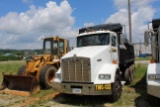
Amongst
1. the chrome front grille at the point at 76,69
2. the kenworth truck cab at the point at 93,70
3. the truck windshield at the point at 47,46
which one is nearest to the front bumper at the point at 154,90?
the kenworth truck cab at the point at 93,70

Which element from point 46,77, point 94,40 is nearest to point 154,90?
point 94,40

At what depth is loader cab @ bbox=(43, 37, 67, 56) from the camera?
591 inches

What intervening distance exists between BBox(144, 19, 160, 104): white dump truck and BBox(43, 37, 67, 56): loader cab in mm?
5804

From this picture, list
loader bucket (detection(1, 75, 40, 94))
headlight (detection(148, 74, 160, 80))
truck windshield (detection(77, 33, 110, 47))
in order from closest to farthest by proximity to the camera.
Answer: headlight (detection(148, 74, 160, 80))
truck windshield (detection(77, 33, 110, 47))
loader bucket (detection(1, 75, 40, 94))

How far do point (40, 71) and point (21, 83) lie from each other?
3.70ft

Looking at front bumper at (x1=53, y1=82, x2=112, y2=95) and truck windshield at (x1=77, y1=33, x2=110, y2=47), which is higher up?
truck windshield at (x1=77, y1=33, x2=110, y2=47)

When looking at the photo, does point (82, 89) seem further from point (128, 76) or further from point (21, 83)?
point (128, 76)

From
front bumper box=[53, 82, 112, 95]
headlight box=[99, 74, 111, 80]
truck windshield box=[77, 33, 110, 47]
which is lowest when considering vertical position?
front bumper box=[53, 82, 112, 95]

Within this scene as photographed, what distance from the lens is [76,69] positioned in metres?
9.98

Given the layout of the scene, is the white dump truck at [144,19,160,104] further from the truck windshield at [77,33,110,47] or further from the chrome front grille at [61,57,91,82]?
the chrome front grille at [61,57,91,82]

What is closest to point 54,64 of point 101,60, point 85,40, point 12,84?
point 12,84

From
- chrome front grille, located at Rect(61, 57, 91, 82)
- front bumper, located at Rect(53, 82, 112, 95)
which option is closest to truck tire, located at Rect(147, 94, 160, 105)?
front bumper, located at Rect(53, 82, 112, 95)

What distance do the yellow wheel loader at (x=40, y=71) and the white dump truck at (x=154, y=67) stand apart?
18.3 ft

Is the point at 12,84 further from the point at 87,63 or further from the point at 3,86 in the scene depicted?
the point at 87,63
